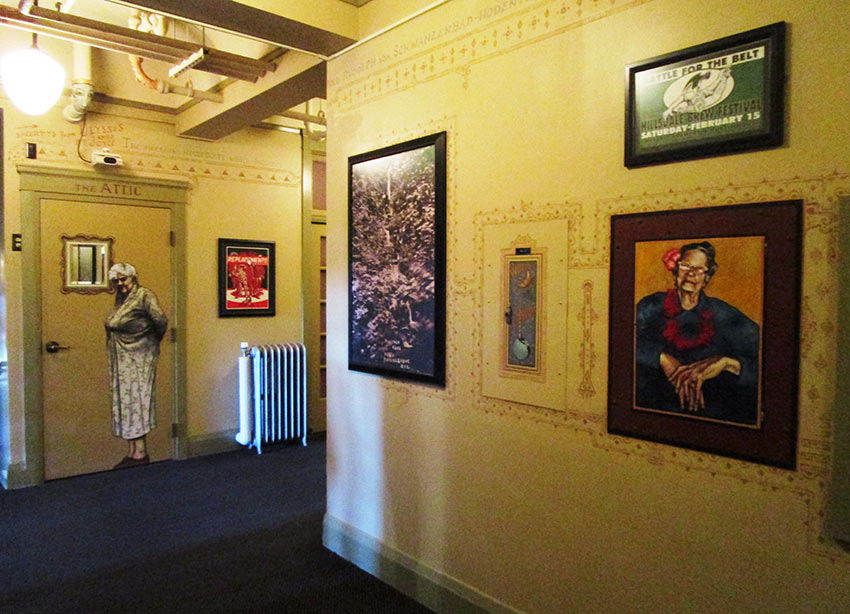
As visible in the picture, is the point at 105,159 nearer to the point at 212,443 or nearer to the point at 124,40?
the point at 124,40

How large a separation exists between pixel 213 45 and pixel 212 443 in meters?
3.26

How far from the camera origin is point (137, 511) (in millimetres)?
3848

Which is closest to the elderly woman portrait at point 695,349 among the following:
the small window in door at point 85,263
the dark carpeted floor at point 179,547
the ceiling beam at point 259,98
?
the dark carpeted floor at point 179,547

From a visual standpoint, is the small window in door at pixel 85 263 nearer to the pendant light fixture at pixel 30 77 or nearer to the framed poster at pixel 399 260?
the pendant light fixture at pixel 30 77

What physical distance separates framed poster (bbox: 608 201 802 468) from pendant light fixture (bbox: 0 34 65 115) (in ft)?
9.61

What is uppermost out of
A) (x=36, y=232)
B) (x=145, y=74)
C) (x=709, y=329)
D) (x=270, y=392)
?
(x=145, y=74)

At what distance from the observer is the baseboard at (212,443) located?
198 inches

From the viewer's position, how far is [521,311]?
2.25 m

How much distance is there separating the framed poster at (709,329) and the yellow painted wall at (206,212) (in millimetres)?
4016

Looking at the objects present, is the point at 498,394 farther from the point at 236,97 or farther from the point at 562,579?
the point at 236,97

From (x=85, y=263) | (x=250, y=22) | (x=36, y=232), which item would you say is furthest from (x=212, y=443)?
(x=250, y=22)

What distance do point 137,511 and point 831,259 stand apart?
13.4ft

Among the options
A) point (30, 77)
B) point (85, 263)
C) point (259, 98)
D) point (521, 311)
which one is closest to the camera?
point (521, 311)

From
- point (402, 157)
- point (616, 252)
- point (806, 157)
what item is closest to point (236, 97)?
point (402, 157)
